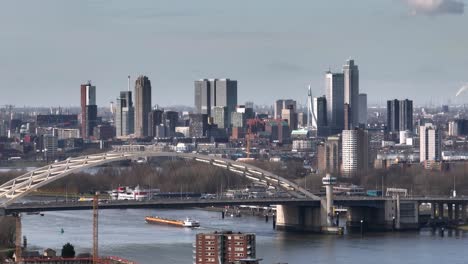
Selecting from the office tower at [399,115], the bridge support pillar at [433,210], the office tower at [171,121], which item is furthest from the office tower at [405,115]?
the bridge support pillar at [433,210]

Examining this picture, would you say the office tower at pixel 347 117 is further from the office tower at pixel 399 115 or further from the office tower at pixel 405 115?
the office tower at pixel 405 115

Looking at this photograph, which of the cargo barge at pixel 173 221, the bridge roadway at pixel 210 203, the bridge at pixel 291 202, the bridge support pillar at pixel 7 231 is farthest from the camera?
the cargo barge at pixel 173 221

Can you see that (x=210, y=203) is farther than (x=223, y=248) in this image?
Yes

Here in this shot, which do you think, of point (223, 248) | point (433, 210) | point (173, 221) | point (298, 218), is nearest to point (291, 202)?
point (298, 218)

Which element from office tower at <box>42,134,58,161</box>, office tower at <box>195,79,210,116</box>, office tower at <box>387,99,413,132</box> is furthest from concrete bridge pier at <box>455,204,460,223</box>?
office tower at <box>195,79,210,116</box>

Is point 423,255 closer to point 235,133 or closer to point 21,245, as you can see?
point 21,245

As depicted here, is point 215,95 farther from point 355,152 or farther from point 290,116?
point 355,152

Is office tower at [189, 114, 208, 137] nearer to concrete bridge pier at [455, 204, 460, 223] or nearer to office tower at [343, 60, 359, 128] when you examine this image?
office tower at [343, 60, 359, 128]
